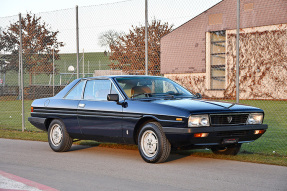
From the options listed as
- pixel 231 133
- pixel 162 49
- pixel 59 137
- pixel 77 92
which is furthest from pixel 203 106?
pixel 162 49

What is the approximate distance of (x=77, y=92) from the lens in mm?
10477

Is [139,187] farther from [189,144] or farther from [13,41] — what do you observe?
[13,41]

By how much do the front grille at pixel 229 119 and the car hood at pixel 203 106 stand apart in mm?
95

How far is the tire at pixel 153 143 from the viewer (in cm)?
834

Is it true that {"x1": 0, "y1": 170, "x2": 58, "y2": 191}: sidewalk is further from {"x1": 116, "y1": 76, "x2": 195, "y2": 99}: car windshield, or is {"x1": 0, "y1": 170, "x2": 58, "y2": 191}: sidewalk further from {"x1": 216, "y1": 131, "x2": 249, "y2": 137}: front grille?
{"x1": 216, "y1": 131, "x2": 249, "y2": 137}: front grille

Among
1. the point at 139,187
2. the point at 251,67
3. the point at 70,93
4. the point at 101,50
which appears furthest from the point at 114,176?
the point at 251,67

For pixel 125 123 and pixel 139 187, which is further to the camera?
pixel 125 123

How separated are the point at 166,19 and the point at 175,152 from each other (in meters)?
4.40

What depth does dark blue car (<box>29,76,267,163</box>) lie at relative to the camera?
8.27 m

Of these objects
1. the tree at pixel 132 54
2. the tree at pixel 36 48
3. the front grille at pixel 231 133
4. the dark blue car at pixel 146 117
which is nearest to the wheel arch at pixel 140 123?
the dark blue car at pixel 146 117

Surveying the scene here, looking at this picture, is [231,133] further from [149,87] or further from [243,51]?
[243,51]

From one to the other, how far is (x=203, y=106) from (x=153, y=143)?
3.50ft

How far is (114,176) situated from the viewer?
7363 millimetres

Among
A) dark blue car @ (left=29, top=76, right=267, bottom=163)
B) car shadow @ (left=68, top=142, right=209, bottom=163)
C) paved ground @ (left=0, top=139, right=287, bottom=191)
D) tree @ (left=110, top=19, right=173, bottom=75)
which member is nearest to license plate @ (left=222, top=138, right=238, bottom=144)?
dark blue car @ (left=29, top=76, right=267, bottom=163)
